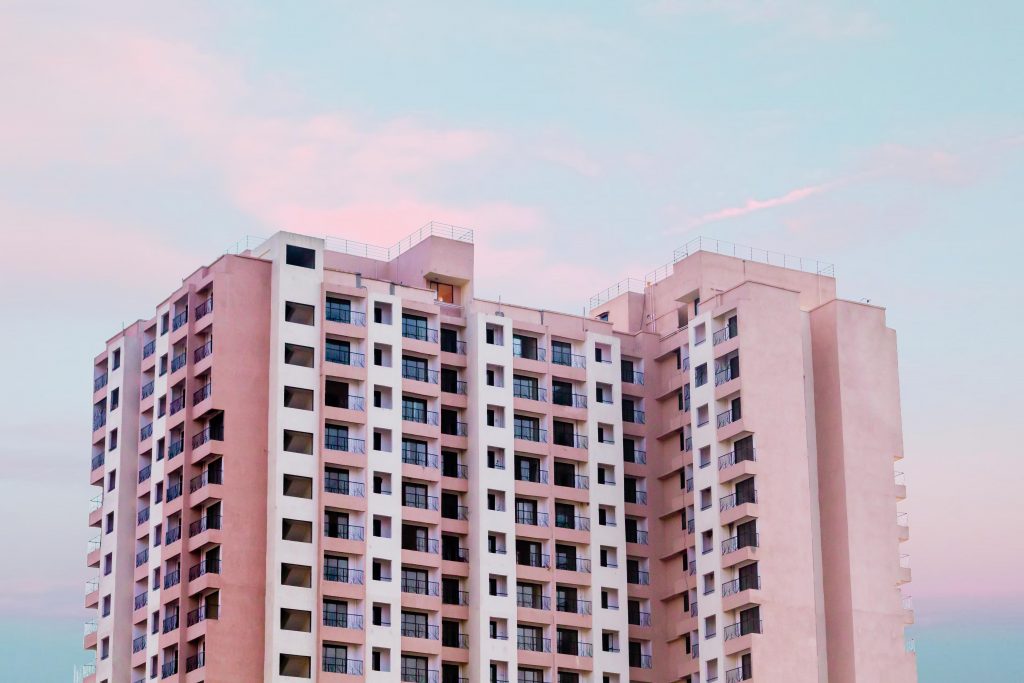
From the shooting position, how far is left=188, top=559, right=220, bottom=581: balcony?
11881 cm

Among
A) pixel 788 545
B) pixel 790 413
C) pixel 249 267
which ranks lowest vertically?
pixel 788 545

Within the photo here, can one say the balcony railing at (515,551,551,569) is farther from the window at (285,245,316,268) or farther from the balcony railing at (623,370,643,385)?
the window at (285,245,316,268)

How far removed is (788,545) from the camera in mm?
125125

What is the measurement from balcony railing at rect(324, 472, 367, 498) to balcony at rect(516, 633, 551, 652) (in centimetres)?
1496

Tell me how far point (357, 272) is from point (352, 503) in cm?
1955

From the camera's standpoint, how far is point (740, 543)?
126 metres

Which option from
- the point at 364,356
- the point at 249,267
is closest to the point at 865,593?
the point at 364,356

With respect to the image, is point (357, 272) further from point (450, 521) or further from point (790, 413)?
point (790, 413)

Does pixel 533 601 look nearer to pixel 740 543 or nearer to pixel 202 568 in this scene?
pixel 740 543

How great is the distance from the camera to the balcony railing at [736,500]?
413 feet

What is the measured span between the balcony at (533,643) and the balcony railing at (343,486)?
14960 millimetres

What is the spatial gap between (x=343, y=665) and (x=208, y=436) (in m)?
17.1

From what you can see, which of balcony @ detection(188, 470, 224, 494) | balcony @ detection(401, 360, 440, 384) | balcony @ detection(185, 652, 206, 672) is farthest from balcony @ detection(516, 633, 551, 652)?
balcony @ detection(188, 470, 224, 494)

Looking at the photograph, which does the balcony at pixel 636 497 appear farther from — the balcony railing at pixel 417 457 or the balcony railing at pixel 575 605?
the balcony railing at pixel 417 457
